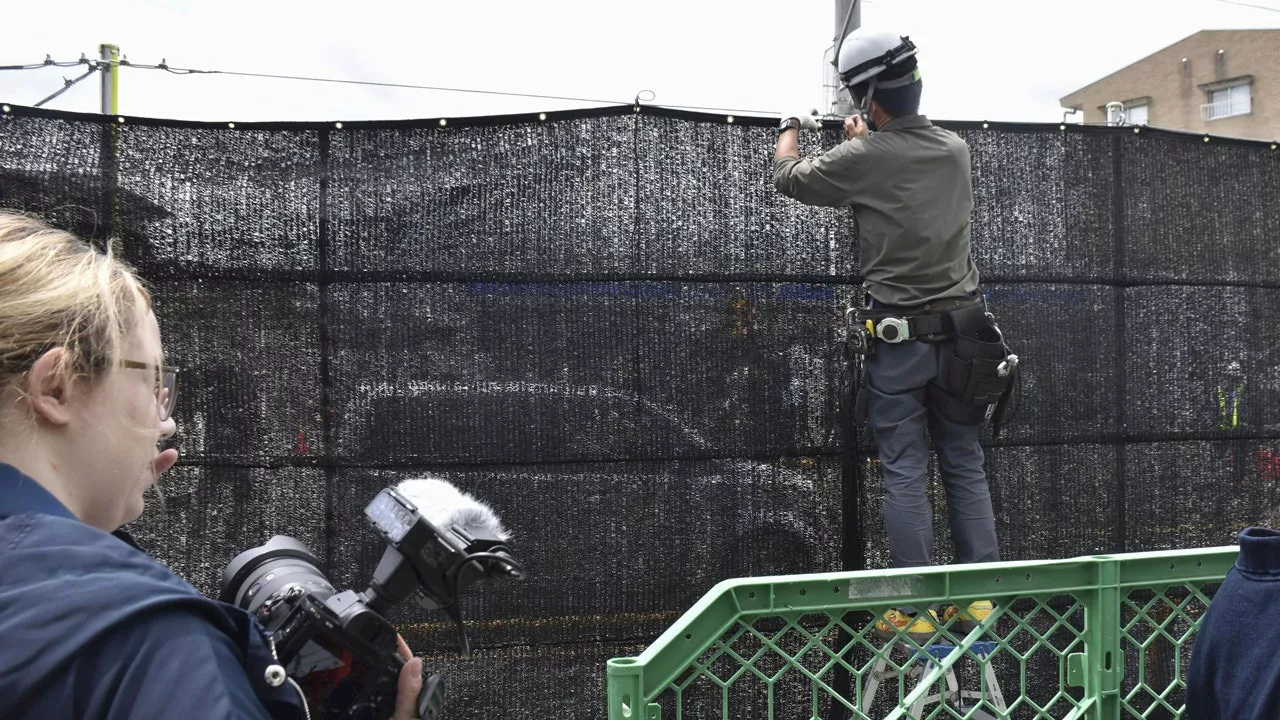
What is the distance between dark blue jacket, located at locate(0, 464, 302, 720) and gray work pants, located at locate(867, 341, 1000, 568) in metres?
2.99

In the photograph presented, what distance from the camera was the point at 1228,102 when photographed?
49.0 m

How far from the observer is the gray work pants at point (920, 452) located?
363cm

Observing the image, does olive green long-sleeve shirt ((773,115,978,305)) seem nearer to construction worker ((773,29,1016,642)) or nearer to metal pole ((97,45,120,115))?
construction worker ((773,29,1016,642))

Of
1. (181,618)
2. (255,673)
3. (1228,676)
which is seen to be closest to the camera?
(181,618)

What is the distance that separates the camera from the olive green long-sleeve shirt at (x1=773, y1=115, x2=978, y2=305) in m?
3.61

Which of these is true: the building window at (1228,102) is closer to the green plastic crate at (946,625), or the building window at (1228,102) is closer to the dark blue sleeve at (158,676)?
the green plastic crate at (946,625)

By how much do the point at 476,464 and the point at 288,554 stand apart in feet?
7.12

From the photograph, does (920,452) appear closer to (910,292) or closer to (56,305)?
(910,292)

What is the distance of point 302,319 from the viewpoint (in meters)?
3.66

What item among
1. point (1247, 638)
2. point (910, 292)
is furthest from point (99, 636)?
point (910, 292)

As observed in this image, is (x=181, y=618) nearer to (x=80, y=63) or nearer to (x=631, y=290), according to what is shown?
(x=631, y=290)

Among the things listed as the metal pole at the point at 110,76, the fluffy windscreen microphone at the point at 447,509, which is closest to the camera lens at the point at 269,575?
the fluffy windscreen microphone at the point at 447,509

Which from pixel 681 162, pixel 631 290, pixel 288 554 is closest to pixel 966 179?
pixel 681 162

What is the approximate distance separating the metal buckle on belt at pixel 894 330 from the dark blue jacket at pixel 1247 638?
2136mm
